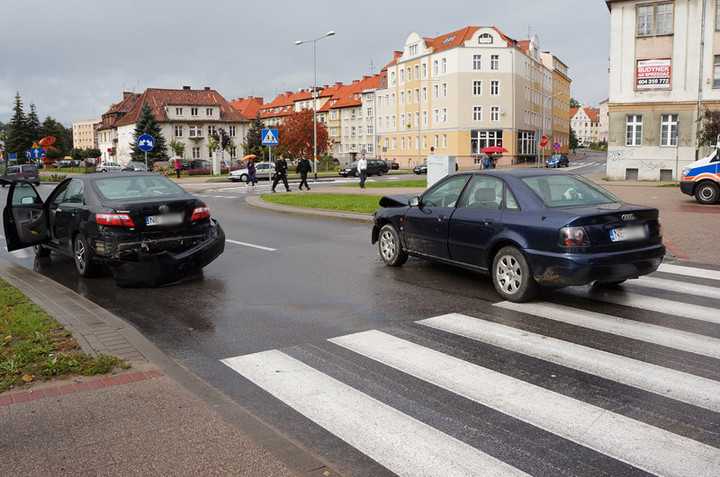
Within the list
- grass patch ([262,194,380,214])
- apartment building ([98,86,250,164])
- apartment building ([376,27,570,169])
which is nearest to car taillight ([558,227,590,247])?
grass patch ([262,194,380,214])

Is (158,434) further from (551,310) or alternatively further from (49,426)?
(551,310)

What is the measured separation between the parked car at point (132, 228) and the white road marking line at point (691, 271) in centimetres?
685

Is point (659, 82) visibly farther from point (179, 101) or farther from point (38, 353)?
point (179, 101)

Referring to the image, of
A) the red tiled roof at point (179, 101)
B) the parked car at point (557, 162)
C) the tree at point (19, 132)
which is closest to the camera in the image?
the parked car at point (557, 162)

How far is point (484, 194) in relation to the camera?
7.94m

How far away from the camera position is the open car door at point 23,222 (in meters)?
10.1

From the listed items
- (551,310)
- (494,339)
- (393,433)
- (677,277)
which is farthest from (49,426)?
(677,277)

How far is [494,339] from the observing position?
5859 millimetres

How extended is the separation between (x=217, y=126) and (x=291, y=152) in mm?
33222

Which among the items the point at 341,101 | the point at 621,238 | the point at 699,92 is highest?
the point at 341,101

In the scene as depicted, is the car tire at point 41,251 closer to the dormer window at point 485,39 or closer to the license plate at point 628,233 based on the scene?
the license plate at point 628,233

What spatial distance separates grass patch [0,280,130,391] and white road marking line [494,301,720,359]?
4.36 metres

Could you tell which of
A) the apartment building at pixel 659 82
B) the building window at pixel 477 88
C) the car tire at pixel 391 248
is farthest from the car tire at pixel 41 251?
the building window at pixel 477 88

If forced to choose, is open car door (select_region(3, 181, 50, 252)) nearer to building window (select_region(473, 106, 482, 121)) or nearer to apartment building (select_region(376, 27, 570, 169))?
apartment building (select_region(376, 27, 570, 169))
